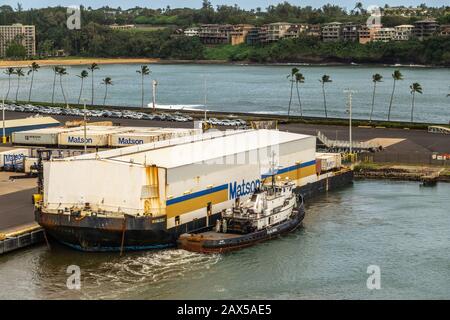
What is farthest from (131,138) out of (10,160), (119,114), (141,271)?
(119,114)

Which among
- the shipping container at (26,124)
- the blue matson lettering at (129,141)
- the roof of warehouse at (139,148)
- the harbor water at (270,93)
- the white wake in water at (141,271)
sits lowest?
the harbor water at (270,93)

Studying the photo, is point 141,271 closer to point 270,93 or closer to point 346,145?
point 346,145

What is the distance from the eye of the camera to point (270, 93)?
13750 centimetres

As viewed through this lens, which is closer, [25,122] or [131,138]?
[131,138]

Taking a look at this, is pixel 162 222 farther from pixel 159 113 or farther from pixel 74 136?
pixel 159 113

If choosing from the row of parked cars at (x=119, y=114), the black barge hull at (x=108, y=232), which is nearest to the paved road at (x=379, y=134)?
the row of parked cars at (x=119, y=114)

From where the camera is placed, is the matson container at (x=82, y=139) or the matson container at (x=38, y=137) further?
the matson container at (x=38, y=137)

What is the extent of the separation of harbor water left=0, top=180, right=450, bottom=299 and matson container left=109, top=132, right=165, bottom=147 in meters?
17.7

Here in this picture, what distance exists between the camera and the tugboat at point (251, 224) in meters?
38.2

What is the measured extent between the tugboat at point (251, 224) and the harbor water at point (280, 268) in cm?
42

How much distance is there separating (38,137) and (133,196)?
2680 cm

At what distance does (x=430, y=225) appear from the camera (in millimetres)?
43219

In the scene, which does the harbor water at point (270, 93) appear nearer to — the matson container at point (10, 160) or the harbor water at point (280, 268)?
the matson container at point (10, 160)
